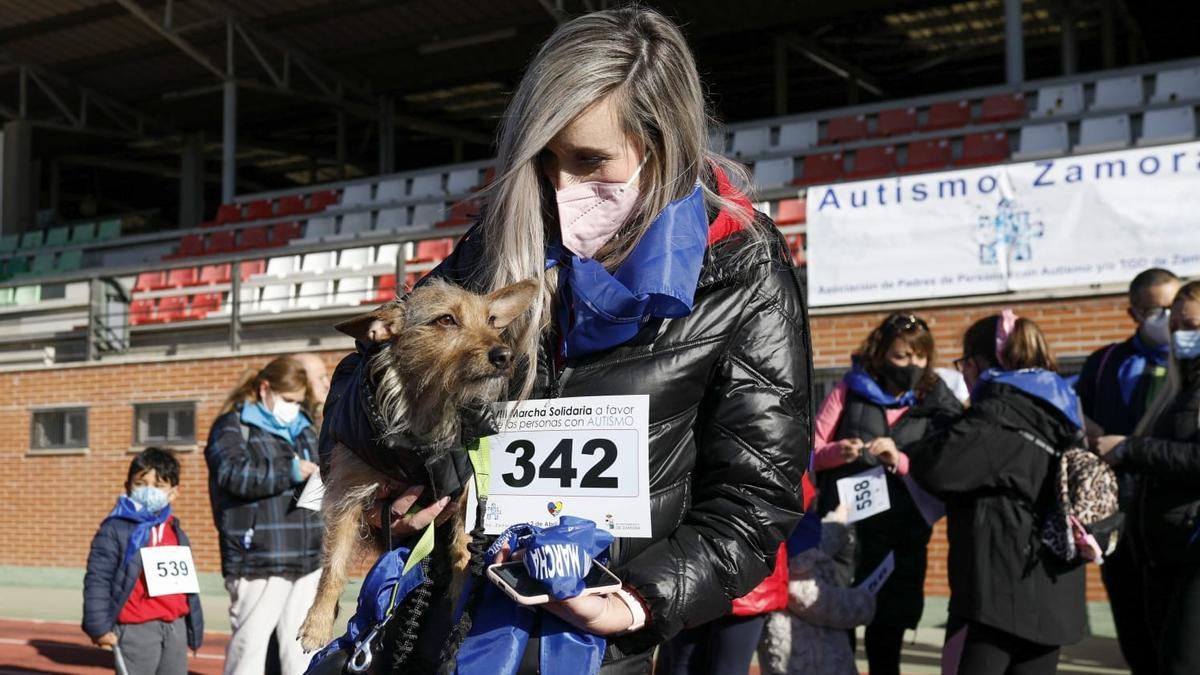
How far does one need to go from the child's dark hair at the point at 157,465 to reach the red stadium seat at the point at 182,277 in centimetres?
1199

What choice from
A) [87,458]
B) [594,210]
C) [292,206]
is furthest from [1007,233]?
[292,206]

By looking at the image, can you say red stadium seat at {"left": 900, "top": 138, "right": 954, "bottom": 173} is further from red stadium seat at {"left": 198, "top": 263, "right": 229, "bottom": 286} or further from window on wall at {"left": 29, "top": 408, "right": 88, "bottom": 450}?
window on wall at {"left": 29, "top": 408, "right": 88, "bottom": 450}

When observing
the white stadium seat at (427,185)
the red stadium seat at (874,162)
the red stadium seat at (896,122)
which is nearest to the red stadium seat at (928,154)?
the red stadium seat at (874,162)

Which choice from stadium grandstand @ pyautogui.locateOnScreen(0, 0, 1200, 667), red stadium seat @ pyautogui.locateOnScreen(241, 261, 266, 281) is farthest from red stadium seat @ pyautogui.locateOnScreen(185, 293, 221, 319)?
red stadium seat @ pyautogui.locateOnScreen(241, 261, 266, 281)

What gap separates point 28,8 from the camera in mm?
22969

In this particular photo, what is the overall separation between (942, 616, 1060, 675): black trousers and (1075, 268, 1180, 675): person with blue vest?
1.60 m

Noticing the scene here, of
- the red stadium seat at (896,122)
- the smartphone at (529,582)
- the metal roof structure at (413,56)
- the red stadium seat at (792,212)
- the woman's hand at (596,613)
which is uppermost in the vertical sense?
the metal roof structure at (413,56)

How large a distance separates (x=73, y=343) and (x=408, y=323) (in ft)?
59.0

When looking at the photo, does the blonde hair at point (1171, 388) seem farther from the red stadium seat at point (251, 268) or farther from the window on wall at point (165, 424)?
the red stadium seat at point (251, 268)

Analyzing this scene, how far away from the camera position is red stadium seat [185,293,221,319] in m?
17.8

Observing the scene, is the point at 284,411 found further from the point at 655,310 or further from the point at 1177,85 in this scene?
the point at 1177,85

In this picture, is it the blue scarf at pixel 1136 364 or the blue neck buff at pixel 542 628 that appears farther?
the blue scarf at pixel 1136 364

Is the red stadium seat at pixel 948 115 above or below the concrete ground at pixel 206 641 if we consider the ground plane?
above

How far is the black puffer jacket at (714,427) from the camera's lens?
2002 mm
